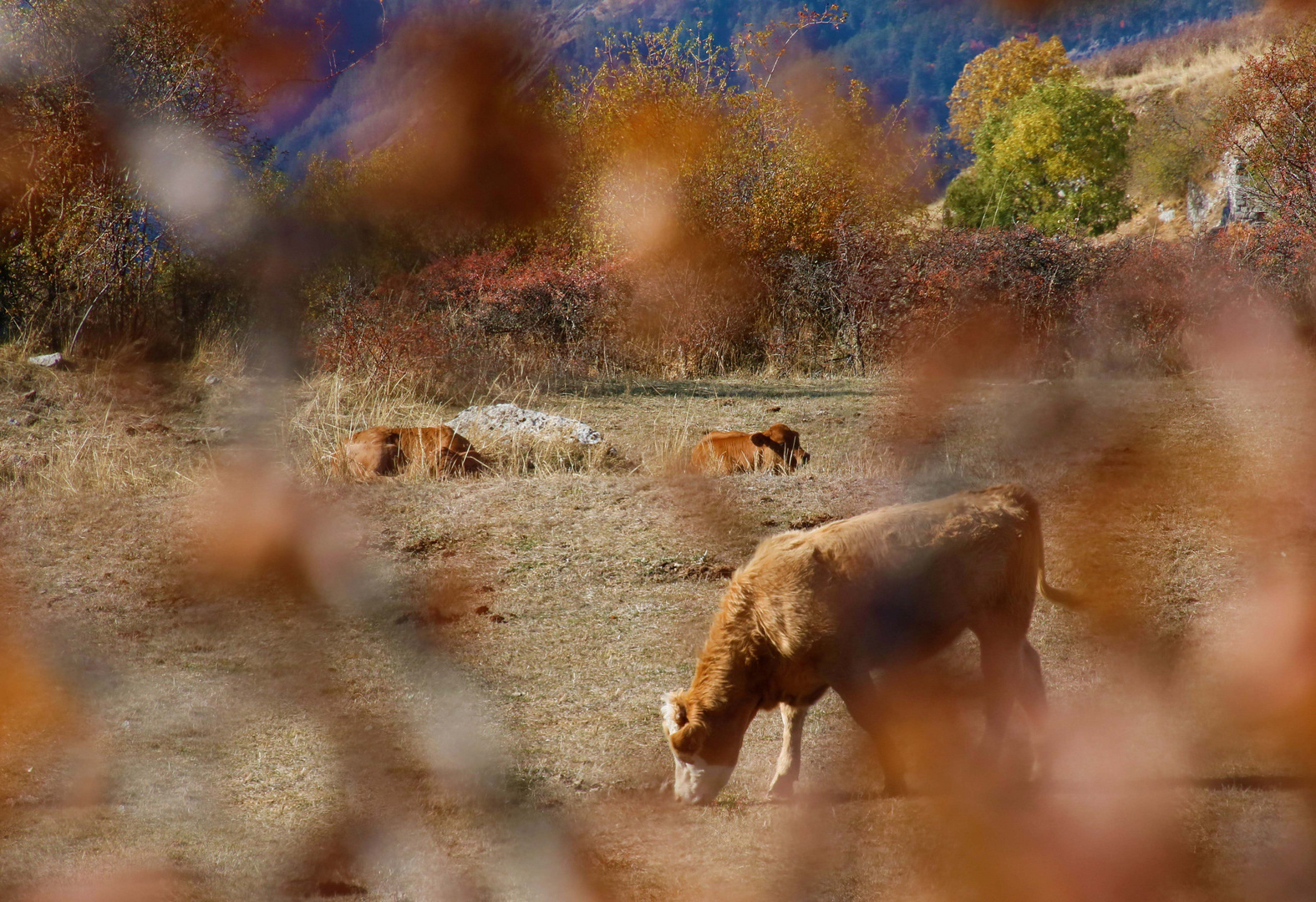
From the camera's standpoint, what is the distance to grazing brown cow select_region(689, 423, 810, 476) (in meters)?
5.53

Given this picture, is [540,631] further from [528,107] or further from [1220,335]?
[528,107]

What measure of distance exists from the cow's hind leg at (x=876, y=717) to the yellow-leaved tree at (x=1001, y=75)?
5.08ft

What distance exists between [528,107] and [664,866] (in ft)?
4.95

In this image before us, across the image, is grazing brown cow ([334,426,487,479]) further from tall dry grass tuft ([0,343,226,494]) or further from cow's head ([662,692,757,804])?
cow's head ([662,692,757,804])

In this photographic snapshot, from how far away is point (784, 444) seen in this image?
587 centimetres

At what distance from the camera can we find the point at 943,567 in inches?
91.0

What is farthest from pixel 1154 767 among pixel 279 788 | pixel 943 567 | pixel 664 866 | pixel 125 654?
pixel 125 654

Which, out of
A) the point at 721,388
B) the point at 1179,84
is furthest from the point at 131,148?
the point at 721,388

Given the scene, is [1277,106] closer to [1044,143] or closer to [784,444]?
[1044,143]

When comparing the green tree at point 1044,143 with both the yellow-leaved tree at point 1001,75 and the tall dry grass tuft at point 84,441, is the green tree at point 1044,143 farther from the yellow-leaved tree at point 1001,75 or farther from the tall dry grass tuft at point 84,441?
the tall dry grass tuft at point 84,441

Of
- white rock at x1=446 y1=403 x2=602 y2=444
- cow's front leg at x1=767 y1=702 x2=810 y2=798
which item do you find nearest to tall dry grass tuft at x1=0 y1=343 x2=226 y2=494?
white rock at x1=446 y1=403 x2=602 y2=444

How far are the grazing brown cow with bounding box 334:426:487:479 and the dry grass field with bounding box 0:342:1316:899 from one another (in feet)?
0.55

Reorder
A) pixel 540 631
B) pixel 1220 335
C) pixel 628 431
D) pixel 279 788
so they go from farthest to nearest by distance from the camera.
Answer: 1. pixel 628 431
2. pixel 540 631
3. pixel 279 788
4. pixel 1220 335

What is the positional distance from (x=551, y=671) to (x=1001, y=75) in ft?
9.34
